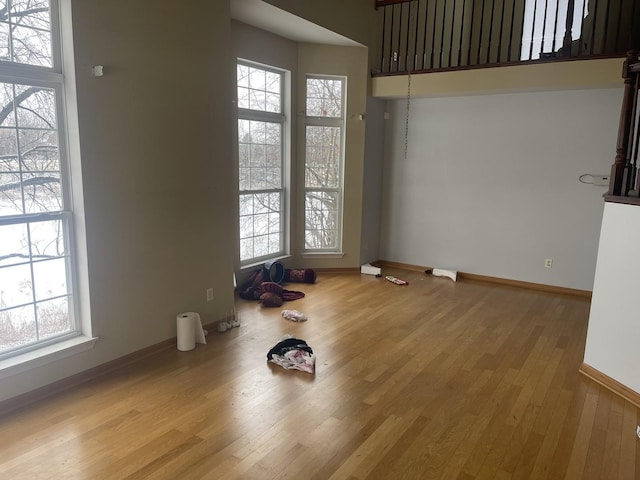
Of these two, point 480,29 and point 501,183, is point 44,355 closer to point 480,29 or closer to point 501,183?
point 501,183

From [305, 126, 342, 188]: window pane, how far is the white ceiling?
3.42ft

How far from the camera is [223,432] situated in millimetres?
2594

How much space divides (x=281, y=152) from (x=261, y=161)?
386mm

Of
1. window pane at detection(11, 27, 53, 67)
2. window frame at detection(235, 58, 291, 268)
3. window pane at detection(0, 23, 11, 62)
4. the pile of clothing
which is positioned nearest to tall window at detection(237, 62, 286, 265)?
window frame at detection(235, 58, 291, 268)

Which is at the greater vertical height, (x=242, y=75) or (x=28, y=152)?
(x=242, y=75)

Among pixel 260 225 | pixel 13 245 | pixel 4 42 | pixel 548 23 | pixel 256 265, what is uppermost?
pixel 548 23

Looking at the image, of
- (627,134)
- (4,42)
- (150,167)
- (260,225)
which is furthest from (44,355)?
(627,134)

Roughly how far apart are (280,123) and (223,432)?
395 cm

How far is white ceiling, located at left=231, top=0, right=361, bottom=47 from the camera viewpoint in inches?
170

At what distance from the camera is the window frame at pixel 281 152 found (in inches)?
204

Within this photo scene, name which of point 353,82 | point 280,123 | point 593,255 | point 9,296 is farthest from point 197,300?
point 593,255

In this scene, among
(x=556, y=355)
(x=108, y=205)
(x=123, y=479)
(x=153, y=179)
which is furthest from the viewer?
(x=556, y=355)

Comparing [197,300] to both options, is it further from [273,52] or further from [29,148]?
[273,52]

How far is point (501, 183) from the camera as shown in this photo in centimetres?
578
